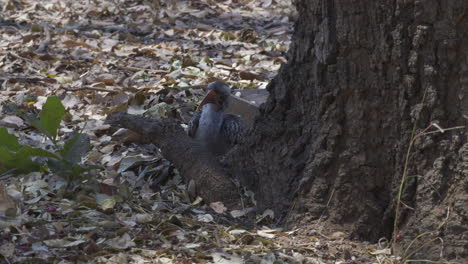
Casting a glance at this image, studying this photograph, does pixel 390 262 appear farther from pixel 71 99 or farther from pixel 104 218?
pixel 71 99

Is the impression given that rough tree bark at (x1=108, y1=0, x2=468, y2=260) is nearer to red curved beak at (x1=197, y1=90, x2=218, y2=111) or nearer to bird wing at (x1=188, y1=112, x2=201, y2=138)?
bird wing at (x1=188, y1=112, x2=201, y2=138)

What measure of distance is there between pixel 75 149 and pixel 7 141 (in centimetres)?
42

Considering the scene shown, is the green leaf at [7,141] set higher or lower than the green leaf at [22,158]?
higher


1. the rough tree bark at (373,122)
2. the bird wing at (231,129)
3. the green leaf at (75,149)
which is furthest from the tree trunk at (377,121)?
the bird wing at (231,129)

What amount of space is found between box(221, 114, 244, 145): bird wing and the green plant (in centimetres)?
142

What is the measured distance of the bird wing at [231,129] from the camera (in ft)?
18.1

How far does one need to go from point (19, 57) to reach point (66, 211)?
405 cm

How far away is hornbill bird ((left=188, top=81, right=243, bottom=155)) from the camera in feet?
18.4

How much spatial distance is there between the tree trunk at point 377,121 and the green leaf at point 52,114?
4.31 ft

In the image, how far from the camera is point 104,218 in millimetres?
3869

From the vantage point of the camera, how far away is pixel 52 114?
442 cm

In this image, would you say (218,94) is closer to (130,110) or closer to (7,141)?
(130,110)

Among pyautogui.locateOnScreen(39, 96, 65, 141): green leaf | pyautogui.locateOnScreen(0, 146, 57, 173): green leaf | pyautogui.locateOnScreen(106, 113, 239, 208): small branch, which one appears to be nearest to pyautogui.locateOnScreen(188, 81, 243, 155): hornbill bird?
pyautogui.locateOnScreen(106, 113, 239, 208): small branch

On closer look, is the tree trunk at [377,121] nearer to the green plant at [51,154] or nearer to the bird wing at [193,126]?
the green plant at [51,154]
